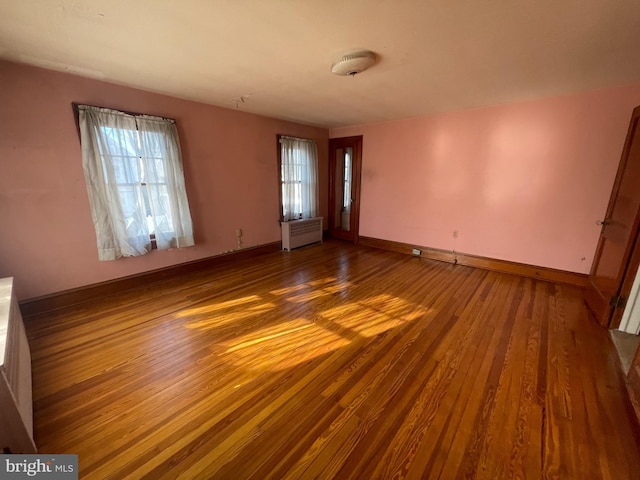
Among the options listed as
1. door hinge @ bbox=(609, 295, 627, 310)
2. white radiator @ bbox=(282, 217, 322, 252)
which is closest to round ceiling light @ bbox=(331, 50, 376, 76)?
white radiator @ bbox=(282, 217, 322, 252)

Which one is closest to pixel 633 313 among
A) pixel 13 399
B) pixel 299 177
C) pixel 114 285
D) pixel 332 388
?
pixel 332 388

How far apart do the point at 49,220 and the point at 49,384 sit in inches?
65.7

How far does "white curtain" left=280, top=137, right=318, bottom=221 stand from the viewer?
179 inches

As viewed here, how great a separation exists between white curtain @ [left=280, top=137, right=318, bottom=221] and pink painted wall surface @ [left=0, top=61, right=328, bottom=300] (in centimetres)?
109

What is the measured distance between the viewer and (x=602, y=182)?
2916 millimetres

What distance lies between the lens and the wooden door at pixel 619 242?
87.7 inches

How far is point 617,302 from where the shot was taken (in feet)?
7.48

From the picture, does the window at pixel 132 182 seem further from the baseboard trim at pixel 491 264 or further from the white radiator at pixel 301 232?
the baseboard trim at pixel 491 264

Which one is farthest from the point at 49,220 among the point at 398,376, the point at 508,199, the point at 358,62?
the point at 508,199

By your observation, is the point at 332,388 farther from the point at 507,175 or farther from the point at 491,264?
the point at 507,175

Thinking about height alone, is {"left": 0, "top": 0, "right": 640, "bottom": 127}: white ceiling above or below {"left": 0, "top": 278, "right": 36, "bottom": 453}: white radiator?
above

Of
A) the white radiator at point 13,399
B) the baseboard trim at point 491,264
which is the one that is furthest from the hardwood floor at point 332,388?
the baseboard trim at point 491,264

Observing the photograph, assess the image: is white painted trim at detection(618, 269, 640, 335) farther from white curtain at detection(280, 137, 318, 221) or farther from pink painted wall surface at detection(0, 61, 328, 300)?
pink painted wall surface at detection(0, 61, 328, 300)

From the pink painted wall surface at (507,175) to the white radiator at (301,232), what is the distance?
134cm
